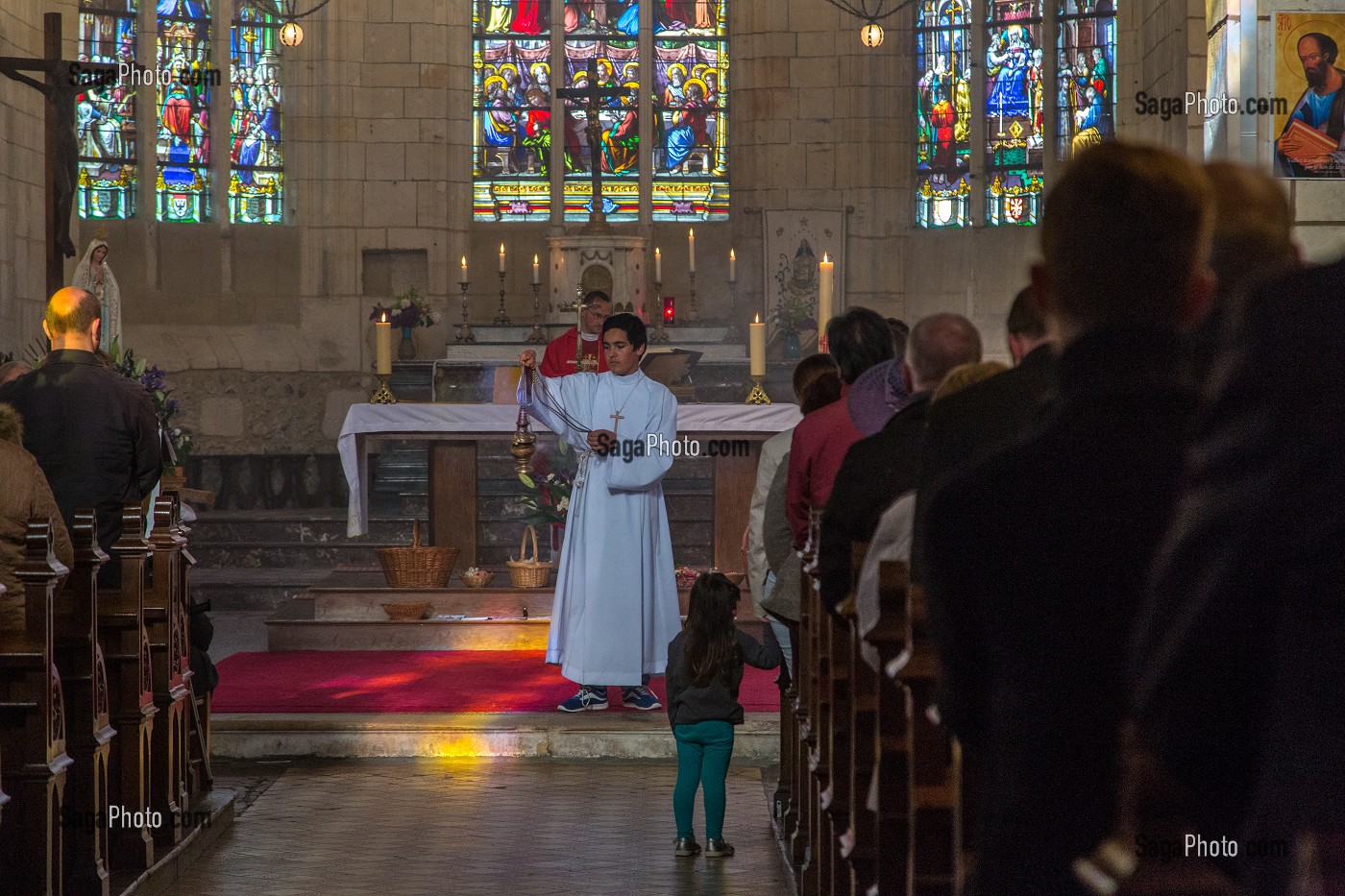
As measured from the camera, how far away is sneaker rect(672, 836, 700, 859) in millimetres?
5168

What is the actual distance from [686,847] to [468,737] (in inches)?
65.7

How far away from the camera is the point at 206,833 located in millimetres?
5301

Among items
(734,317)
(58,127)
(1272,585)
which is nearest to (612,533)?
(58,127)

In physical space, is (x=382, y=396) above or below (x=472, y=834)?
above

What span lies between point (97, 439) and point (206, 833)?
1309mm

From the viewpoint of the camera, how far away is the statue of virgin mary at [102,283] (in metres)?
8.95

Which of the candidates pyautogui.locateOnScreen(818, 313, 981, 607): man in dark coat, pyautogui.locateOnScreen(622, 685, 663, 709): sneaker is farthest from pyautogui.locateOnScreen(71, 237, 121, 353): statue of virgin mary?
pyautogui.locateOnScreen(818, 313, 981, 607): man in dark coat

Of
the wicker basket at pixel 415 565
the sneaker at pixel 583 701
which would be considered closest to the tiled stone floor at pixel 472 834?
the sneaker at pixel 583 701

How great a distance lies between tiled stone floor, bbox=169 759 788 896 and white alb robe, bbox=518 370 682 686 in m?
0.49

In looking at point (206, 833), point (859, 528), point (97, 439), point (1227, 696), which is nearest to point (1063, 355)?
point (1227, 696)

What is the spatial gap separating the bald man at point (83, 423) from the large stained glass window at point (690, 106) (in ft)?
33.4

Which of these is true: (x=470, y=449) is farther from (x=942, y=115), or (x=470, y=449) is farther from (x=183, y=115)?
(x=942, y=115)

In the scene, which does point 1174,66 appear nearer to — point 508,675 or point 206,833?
point 508,675

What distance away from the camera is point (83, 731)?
168 inches
